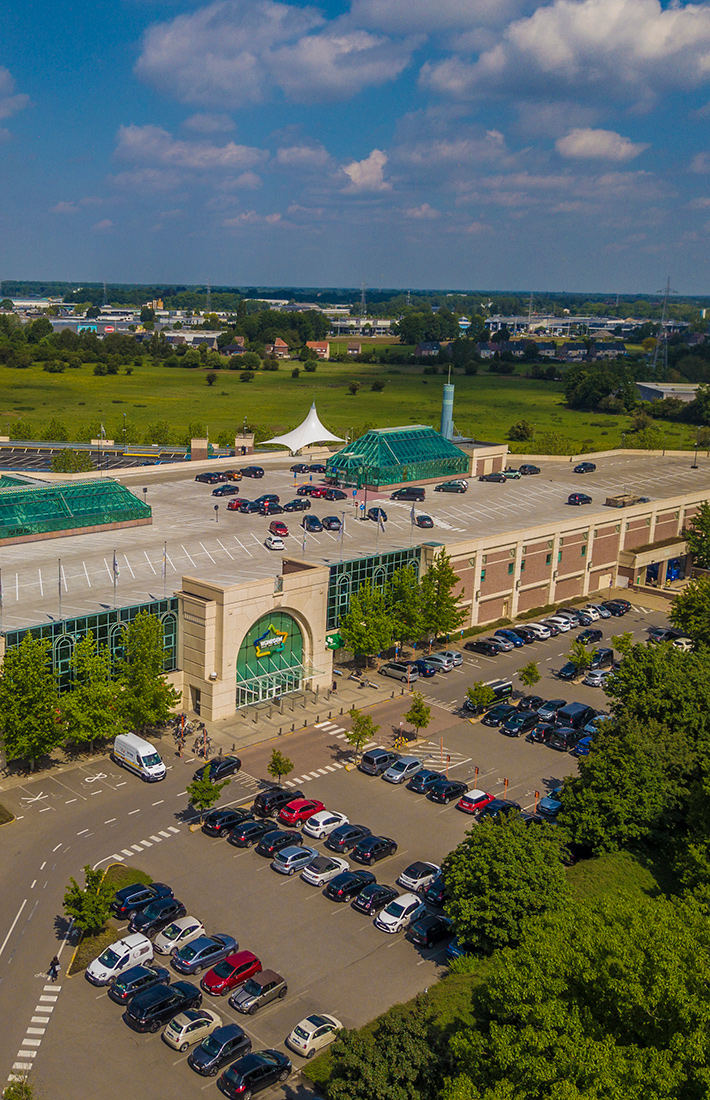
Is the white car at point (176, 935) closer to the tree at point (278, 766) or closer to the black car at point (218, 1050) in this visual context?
the black car at point (218, 1050)

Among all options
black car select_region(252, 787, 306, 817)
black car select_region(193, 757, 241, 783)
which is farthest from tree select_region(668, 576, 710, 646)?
black car select_region(193, 757, 241, 783)

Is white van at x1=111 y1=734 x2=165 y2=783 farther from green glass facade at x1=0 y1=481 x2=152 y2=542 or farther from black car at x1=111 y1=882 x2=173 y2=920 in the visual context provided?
green glass facade at x1=0 y1=481 x2=152 y2=542

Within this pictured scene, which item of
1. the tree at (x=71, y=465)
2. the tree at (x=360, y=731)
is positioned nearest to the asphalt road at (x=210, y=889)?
the tree at (x=360, y=731)

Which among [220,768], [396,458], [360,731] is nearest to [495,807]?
[360,731]

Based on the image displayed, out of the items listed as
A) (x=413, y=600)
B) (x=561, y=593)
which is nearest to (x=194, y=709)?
(x=413, y=600)

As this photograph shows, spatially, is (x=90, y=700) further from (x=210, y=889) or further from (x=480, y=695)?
(x=480, y=695)

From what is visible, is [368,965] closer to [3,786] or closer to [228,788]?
[228,788]

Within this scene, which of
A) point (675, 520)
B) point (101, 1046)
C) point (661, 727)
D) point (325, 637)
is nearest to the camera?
point (101, 1046)
